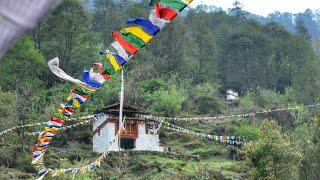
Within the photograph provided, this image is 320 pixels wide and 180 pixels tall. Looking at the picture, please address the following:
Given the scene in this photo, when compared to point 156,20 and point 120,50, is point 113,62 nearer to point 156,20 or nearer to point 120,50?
point 120,50

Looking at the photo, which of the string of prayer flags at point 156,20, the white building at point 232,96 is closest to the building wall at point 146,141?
the white building at point 232,96

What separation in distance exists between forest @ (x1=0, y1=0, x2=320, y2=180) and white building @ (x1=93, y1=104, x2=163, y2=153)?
4.36 feet

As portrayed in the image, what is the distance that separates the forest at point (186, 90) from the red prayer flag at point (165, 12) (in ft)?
59.2

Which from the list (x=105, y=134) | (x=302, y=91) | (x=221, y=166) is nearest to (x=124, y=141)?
(x=105, y=134)

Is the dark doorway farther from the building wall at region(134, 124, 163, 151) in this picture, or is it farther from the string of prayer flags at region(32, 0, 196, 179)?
the string of prayer flags at region(32, 0, 196, 179)

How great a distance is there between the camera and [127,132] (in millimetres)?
35562

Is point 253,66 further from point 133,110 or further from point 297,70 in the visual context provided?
point 133,110

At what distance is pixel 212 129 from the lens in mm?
42812

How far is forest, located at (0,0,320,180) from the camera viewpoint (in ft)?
87.4

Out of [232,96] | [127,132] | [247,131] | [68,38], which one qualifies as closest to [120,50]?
[127,132]

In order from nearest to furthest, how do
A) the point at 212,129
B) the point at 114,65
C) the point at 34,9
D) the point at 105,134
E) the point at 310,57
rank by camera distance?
the point at 34,9 < the point at 114,65 < the point at 105,134 < the point at 212,129 < the point at 310,57

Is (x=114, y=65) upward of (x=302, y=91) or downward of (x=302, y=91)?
downward

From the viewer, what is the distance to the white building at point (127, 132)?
34688mm

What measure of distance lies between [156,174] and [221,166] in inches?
183
